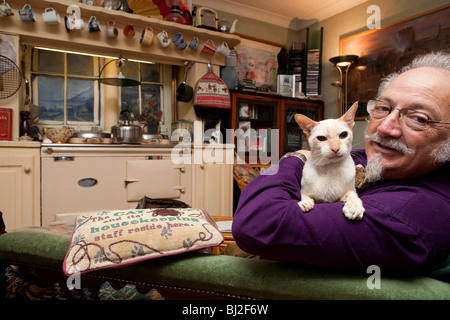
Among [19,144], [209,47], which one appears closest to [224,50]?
[209,47]

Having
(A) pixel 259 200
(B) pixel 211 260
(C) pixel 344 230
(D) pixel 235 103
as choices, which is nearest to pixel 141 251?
(B) pixel 211 260

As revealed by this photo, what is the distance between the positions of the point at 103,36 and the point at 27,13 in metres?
0.63

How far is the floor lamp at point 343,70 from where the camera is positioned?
3832 millimetres

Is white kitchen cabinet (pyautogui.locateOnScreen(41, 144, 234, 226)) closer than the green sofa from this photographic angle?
No

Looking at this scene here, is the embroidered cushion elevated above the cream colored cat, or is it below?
below

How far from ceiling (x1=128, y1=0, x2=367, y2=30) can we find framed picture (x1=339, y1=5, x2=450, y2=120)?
1.61 feet

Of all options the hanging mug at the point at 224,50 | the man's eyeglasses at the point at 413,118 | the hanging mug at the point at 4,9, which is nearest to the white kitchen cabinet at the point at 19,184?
the hanging mug at the point at 4,9

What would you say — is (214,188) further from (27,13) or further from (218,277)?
(218,277)

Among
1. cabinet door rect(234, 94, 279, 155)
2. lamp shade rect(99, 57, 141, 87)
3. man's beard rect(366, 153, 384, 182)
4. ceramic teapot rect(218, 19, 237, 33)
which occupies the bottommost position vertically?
man's beard rect(366, 153, 384, 182)

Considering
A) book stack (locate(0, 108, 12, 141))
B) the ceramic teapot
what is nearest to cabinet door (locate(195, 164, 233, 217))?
the ceramic teapot

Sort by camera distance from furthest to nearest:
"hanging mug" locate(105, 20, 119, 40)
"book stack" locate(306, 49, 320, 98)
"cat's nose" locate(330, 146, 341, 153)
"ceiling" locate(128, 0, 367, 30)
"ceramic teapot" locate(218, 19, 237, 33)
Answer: "book stack" locate(306, 49, 320, 98) → "ceiling" locate(128, 0, 367, 30) → "ceramic teapot" locate(218, 19, 237, 33) → "hanging mug" locate(105, 20, 119, 40) → "cat's nose" locate(330, 146, 341, 153)

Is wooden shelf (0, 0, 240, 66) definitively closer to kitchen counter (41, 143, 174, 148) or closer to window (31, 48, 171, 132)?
window (31, 48, 171, 132)

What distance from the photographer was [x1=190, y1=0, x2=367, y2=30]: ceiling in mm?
3990

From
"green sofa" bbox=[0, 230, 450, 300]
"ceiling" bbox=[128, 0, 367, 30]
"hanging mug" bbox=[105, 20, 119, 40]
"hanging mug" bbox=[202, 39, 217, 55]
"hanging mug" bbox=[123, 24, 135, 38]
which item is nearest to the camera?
"green sofa" bbox=[0, 230, 450, 300]
